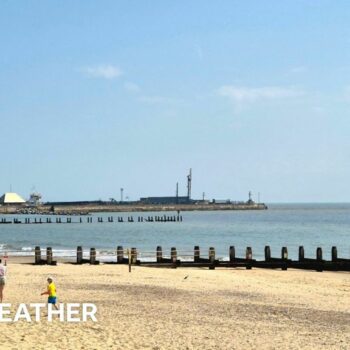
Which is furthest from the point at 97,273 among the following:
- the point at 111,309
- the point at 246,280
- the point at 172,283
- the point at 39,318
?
the point at 39,318

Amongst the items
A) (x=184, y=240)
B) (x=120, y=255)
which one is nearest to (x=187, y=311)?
(x=120, y=255)

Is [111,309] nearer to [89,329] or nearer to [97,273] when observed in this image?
[89,329]

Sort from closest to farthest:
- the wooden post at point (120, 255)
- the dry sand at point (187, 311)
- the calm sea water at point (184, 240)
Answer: the dry sand at point (187, 311)
the wooden post at point (120, 255)
the calm sea water at point (184, 240)

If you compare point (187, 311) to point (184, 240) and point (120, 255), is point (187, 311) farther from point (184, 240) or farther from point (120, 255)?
point (184, 240)

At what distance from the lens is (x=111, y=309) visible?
63.9ft

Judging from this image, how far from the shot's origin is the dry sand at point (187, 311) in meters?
15.3

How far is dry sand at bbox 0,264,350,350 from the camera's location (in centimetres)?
1531

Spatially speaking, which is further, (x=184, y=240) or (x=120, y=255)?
(x=184, y=240)

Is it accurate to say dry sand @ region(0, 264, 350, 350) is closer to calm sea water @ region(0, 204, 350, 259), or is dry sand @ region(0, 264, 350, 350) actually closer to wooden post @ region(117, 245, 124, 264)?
wooden post @ region(117, 245, 124, 264)

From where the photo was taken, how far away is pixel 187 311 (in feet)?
64.2

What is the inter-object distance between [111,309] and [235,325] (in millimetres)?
4015

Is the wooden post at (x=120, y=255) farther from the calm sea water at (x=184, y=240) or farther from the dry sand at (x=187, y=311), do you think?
the dry sand at (x=187, y=311)

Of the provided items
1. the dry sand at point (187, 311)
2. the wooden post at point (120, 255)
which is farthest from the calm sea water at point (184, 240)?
the dry sand at point (187, 311)

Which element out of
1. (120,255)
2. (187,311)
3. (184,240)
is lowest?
(187,311)
